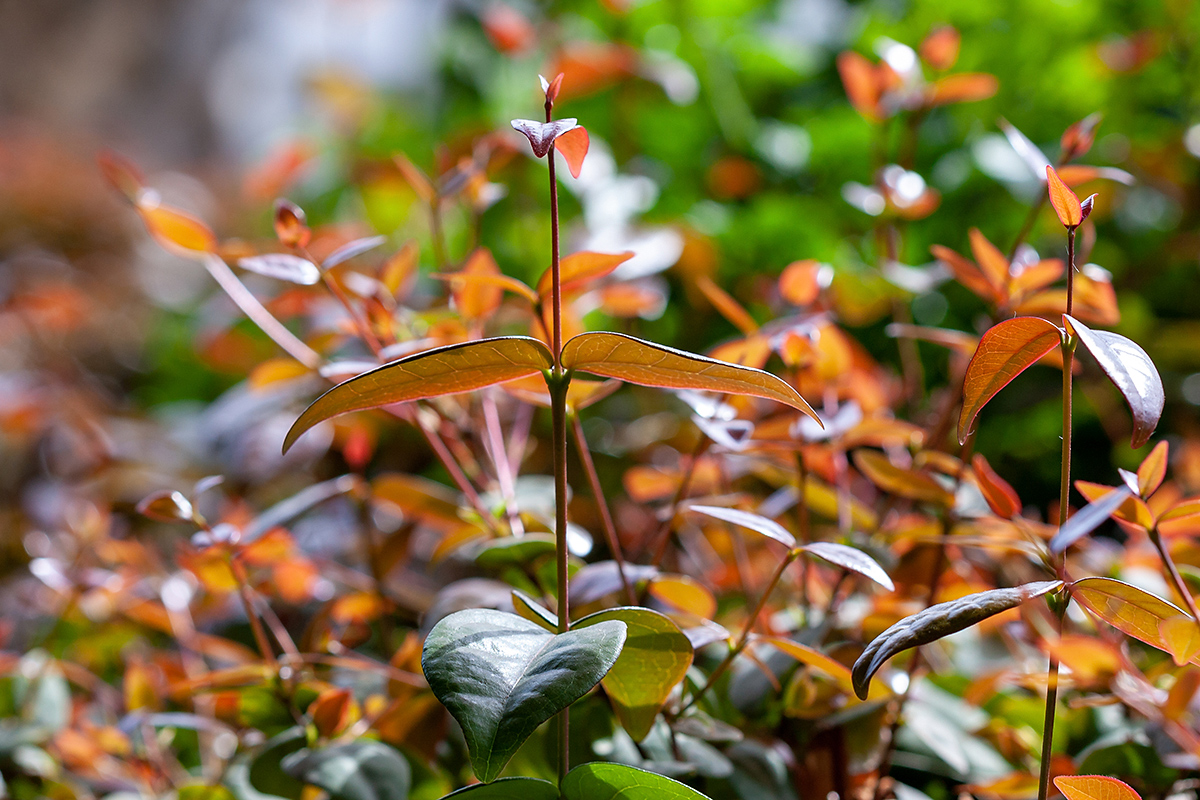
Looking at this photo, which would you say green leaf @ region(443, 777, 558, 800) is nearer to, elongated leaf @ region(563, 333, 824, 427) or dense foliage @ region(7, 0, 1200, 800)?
dense foliage @ region(7, 0, 1200, 800)

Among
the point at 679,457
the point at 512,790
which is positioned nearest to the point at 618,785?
the point at 512,790

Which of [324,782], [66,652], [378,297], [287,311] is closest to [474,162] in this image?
[378,297]

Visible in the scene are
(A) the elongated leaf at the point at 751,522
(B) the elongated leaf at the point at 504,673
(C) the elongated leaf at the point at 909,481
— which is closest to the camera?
(B) the elongated leaf at the point at 504,673

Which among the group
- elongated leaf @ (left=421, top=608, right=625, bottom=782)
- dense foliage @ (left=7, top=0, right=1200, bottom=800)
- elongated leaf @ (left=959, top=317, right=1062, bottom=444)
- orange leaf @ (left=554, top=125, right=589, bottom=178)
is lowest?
dense foliage @ (left=7, top=0, right=1200, bottom=800)

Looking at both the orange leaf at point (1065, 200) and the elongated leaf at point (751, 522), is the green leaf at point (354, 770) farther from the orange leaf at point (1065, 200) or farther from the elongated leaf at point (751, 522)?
the orange leaf at point (1065, 200)

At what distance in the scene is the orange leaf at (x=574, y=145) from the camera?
345 mm

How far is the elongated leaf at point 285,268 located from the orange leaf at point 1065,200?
38 centimetres

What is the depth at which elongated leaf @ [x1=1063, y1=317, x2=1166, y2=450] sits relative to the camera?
30 cm

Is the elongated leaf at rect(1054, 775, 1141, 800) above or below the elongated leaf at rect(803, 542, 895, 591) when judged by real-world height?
below

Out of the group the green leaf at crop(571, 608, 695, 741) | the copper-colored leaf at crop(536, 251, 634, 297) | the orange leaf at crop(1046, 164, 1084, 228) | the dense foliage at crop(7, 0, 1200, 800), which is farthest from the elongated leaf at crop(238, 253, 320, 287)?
the orange leaf at crop(1046, 164, 1084, 228)

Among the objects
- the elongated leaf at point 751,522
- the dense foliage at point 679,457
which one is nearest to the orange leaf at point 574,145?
the dense foliage at point 679,457

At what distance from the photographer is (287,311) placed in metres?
0.75

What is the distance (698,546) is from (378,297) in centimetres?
49

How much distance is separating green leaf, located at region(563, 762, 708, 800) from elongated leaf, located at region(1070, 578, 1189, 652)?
0.63 feet
